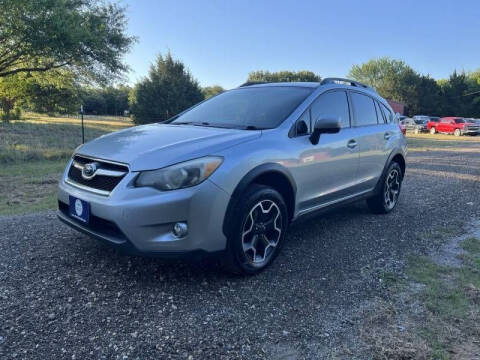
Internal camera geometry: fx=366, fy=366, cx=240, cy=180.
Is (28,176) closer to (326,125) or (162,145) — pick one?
(162,145)

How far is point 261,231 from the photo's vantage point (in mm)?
3193

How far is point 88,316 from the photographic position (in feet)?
8.36

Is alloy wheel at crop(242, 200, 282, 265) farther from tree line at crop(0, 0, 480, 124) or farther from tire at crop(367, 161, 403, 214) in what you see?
tree line at crop(0, 0, 480, 124)

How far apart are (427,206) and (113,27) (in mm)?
18079

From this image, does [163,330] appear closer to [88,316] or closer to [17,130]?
[88,316]

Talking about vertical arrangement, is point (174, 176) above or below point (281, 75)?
below

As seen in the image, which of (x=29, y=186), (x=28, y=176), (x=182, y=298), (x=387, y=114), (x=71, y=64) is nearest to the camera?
(x=182, y=298)

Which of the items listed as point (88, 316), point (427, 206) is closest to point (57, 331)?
point (88, 316)

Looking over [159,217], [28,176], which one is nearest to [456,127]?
[28,176]

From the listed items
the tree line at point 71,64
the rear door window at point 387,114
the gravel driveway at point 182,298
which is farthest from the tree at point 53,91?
the rear door window at point 387,114

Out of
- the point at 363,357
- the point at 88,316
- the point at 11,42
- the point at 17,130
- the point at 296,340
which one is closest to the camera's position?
the point at 363,357

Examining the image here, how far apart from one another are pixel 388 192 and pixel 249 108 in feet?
8.76

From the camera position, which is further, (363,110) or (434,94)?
(434,94)

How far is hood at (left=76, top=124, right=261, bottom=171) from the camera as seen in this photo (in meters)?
2.77
